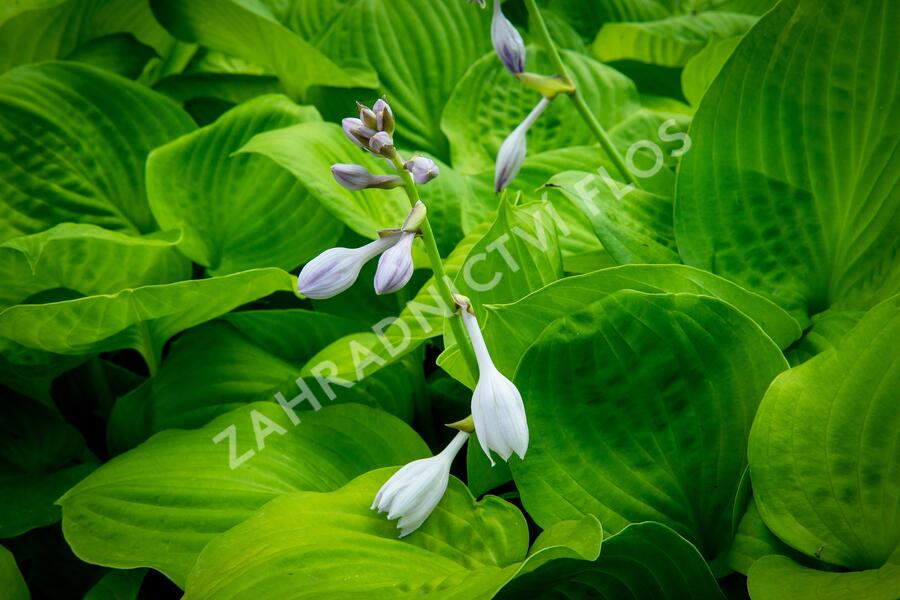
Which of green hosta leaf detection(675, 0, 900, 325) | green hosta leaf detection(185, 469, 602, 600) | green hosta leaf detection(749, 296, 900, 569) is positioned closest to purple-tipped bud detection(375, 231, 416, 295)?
green hosta leaf detection(185, 469, 602, 600)

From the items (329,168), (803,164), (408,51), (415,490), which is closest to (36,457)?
(329,168)

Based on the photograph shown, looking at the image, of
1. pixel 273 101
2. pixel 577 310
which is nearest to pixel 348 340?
pixel 577 310

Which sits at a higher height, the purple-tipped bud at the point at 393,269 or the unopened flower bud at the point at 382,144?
the unopened flower bud at the point at 382,144

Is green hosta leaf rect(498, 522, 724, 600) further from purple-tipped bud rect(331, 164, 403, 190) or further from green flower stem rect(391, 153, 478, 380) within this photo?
purple-tipped bud rect(331, 164, 403, 190)

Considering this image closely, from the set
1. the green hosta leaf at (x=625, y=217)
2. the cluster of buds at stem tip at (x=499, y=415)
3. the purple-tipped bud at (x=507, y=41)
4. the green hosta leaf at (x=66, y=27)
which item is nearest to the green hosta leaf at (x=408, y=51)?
the green hosta leaf at (x=66, y=27)

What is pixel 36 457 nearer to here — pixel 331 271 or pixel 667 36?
pixel 331 271

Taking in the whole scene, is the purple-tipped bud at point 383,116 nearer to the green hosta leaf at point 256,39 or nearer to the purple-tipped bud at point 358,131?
the purple-tipped bud at point 358,131
